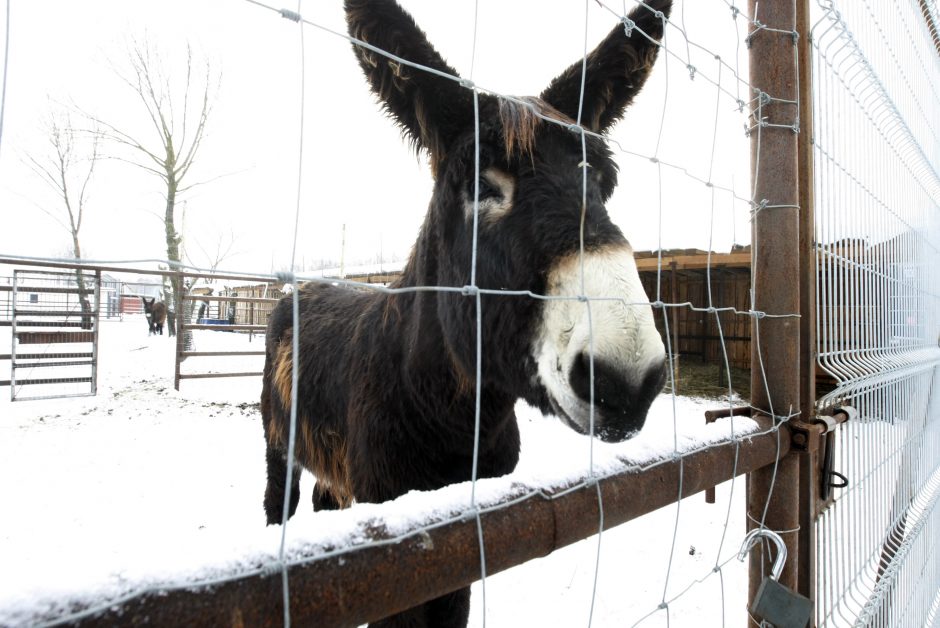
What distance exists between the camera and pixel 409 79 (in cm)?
146

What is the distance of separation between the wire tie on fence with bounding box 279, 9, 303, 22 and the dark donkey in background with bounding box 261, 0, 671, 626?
0.54 m

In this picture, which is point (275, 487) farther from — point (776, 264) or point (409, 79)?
point (776, 264)

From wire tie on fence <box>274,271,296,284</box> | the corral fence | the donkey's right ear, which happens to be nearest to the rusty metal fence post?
the corral fence

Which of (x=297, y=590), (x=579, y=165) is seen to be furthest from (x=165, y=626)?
(x=579, y=165)

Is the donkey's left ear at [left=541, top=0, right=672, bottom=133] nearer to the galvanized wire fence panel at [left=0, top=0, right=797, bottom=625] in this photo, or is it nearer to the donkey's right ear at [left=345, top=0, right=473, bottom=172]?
the galvanized wire fence panel at [left=0, top=0, right=797, bottom=625]

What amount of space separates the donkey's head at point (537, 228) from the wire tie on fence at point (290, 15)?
220 millimetres

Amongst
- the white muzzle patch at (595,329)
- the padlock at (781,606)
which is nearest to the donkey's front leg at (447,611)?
the padlock at (781,606)

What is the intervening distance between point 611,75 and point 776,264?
3.06 feet

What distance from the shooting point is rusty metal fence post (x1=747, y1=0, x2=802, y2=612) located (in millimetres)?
1616

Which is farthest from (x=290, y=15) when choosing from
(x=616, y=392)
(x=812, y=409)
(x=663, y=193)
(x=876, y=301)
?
(x=876, y=301)

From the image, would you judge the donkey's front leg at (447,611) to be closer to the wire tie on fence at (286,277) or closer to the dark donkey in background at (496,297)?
the dark donkey in background at (496,297)

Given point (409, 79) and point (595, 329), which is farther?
point (409, 79)

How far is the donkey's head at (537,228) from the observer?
1029mm

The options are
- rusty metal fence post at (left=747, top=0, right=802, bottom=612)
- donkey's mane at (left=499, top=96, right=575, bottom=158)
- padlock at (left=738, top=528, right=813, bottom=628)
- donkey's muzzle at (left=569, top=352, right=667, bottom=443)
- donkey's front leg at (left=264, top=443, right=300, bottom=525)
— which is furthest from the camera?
donkey's front leg at (left=264, top=443, right=300, bottom=525)
